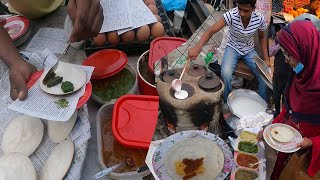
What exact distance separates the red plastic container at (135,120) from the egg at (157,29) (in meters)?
0.88

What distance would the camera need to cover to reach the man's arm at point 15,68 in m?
2.12

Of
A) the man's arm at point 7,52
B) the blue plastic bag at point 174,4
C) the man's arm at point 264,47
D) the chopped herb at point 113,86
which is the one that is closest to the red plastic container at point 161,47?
the chopped herb at point 113,86

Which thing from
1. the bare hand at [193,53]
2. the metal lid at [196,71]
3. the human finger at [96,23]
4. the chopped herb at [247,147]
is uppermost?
the human finger at [96,23]

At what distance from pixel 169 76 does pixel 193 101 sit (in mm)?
289

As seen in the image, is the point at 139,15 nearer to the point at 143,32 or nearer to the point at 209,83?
the point at 143,32

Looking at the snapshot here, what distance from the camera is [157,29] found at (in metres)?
2.98

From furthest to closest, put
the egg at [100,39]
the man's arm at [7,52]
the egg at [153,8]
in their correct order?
the egg at [153,8]
the egg at [100,39]
the man's arm at [7,52]

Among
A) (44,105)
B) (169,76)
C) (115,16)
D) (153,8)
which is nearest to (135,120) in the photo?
(169,76)

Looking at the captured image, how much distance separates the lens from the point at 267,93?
2596 mm

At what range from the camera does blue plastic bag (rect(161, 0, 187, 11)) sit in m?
3.69

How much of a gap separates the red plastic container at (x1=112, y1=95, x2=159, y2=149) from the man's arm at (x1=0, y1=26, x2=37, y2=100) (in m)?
0.64

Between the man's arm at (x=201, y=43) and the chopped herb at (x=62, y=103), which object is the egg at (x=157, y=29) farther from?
the chopped herb at (x=62, y=103)

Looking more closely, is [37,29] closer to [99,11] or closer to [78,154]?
[99,11]

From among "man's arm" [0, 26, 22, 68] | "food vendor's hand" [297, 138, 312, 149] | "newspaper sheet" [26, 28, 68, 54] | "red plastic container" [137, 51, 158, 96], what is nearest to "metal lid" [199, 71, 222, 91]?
"red plastic container" [137, 51, 158, 96]
